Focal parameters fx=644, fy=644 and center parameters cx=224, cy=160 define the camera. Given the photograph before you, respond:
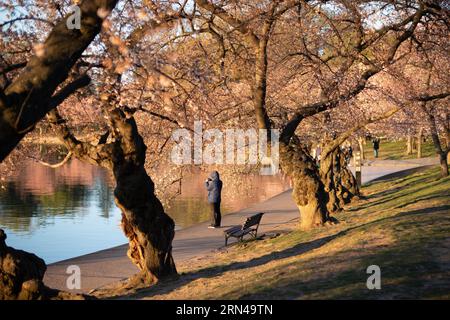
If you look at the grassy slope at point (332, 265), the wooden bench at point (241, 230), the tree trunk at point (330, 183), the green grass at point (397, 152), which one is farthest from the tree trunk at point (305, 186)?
the green grass at point (397, 152)

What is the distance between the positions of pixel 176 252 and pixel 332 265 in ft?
24.5

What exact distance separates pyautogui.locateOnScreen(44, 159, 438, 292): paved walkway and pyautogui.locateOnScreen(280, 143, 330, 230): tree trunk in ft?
8.10

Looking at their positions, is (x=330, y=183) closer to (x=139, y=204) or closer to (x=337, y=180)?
(x=337, y=180)

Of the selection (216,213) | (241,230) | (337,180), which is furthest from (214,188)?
(337,180)

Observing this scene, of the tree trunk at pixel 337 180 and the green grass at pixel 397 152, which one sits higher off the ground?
the green grass at pixel 397 152

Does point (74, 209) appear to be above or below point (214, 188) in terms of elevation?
below

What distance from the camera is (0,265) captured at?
29.9ft

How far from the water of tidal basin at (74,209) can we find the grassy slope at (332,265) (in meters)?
6.21

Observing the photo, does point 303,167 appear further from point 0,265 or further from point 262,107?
point 0,265

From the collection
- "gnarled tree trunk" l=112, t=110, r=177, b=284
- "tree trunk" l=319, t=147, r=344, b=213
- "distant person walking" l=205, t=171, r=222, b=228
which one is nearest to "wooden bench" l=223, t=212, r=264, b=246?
"distant person walking" l=205, t=171, r=222, b=228

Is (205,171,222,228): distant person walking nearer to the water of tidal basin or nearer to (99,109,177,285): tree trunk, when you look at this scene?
the water of tidal basin

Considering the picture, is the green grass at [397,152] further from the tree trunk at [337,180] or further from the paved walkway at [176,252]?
the paved walkway at [176,252]

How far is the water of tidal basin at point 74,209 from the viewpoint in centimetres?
2000

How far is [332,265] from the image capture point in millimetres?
9828
